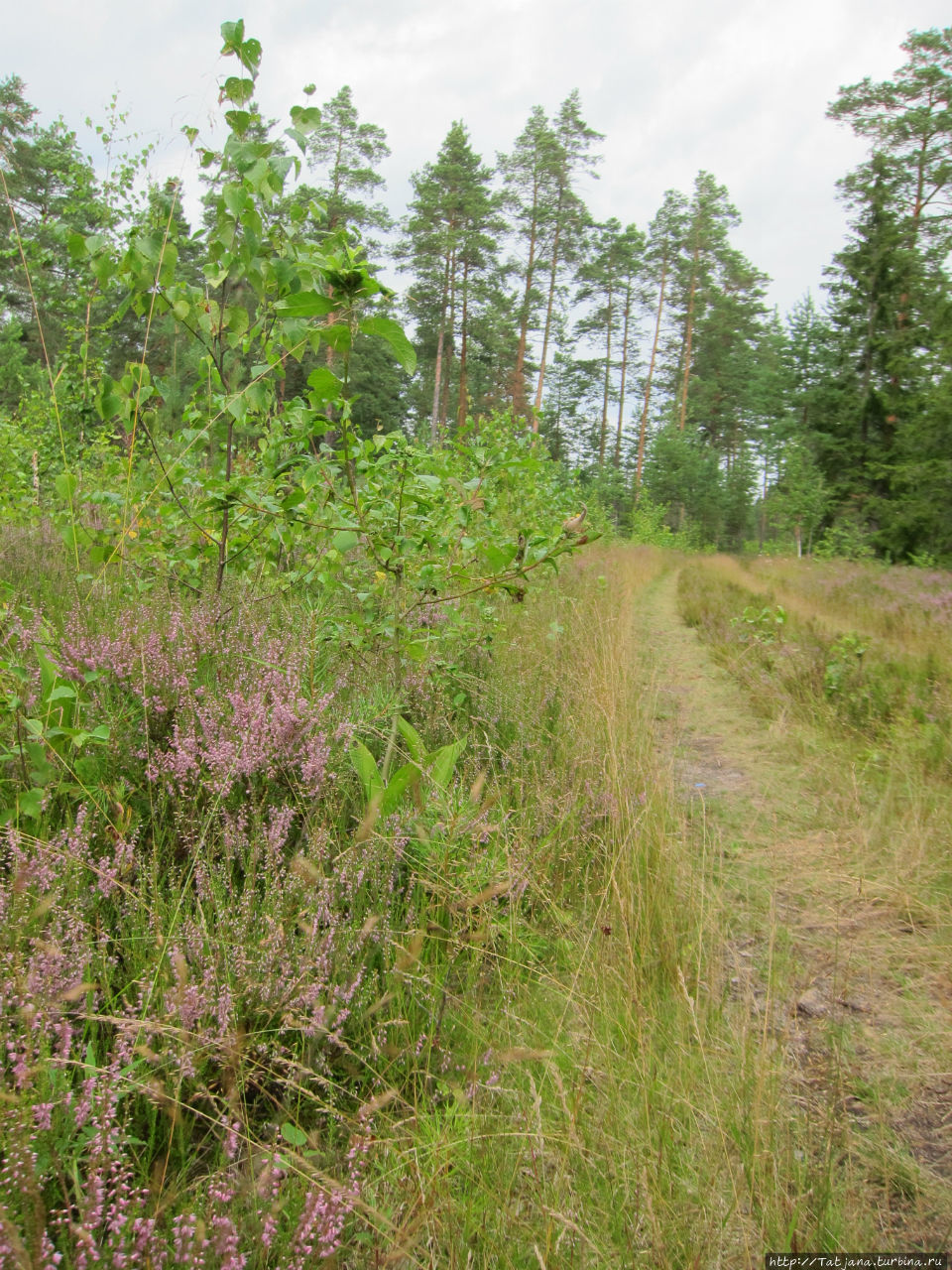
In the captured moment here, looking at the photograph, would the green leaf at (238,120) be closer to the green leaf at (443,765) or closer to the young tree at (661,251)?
the green leaf at (443,765)

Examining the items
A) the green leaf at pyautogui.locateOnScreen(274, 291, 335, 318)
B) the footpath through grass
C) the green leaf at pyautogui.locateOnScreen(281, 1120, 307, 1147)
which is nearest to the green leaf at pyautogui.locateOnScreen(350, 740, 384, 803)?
the footpath through grass

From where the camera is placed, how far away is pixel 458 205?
90.1 ft

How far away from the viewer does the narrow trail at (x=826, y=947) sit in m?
1.62

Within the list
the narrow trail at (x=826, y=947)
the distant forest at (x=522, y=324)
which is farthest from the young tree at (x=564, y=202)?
the narrow trail at (x=826, y=947)

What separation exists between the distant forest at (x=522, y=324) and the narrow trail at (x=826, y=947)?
2.06m

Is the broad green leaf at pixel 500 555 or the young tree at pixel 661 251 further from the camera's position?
the young tree at pixel 661 251

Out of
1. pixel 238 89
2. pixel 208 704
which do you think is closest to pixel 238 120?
pixel 238 89

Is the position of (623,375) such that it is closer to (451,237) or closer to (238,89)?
(451,237)

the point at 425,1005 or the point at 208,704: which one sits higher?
the point at 208,704

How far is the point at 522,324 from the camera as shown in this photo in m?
30.2

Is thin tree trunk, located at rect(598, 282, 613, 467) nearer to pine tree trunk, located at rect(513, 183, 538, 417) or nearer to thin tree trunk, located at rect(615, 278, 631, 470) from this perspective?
thin tree trunk, located at rect(615, 278, 631, 470)

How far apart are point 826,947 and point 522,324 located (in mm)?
31505

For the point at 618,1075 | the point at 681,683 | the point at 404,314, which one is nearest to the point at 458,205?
the point at 404,314

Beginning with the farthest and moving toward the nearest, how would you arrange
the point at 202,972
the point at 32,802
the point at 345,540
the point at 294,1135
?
1. the point at 345,540
2. the point at 32,802
3. the point at 202,972
4. the point at 294,1135
